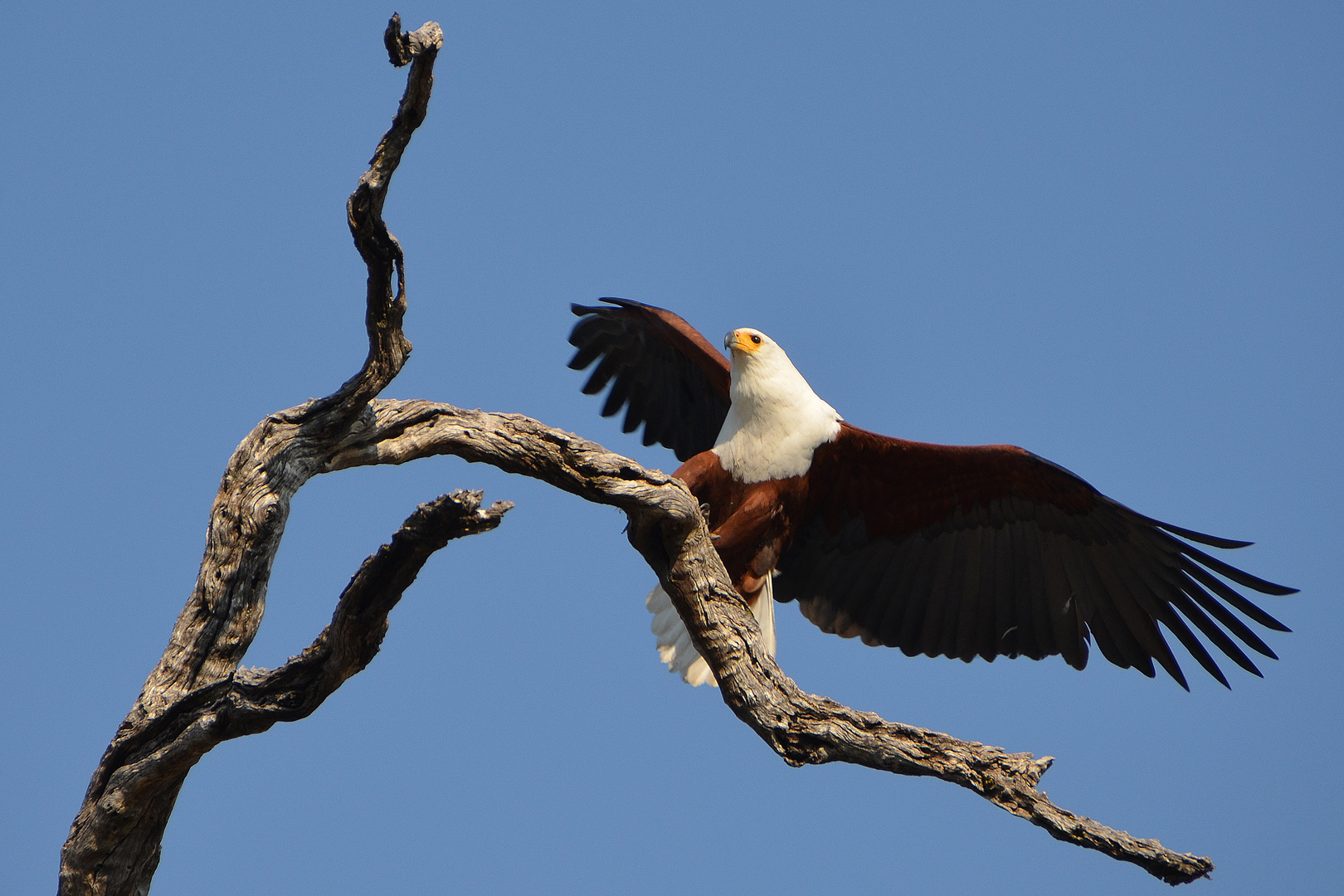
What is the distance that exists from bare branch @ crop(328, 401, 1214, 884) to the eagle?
0.85 m

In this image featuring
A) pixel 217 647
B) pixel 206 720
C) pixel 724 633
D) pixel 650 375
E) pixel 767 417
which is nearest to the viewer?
pixel 206 720

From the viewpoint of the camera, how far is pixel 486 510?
3.60 m

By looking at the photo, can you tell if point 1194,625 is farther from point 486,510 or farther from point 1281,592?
point 486,510

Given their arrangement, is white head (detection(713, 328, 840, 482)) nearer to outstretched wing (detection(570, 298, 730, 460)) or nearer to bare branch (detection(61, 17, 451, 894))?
outstretched wing (detection(570, 298, 730, 460))

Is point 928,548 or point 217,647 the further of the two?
point 928,548

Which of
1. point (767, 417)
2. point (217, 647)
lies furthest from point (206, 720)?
point (767, 417)

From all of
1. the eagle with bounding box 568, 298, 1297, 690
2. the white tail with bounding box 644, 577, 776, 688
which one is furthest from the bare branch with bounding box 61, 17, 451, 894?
the white tail with bounding box 644, 577, 776, 688

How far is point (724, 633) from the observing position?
A: 183 inches

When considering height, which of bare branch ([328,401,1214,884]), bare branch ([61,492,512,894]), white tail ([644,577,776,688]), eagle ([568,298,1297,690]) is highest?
eagle ([568,298,1297,690])

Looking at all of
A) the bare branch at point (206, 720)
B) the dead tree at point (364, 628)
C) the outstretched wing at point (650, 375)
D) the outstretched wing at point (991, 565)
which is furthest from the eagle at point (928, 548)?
the bare branch at point (206, 720)

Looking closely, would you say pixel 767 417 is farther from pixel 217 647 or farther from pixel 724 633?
pixel 217 647

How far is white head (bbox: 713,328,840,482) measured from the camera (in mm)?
5750

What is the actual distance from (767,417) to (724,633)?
1.54m

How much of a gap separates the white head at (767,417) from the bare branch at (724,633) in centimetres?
107
